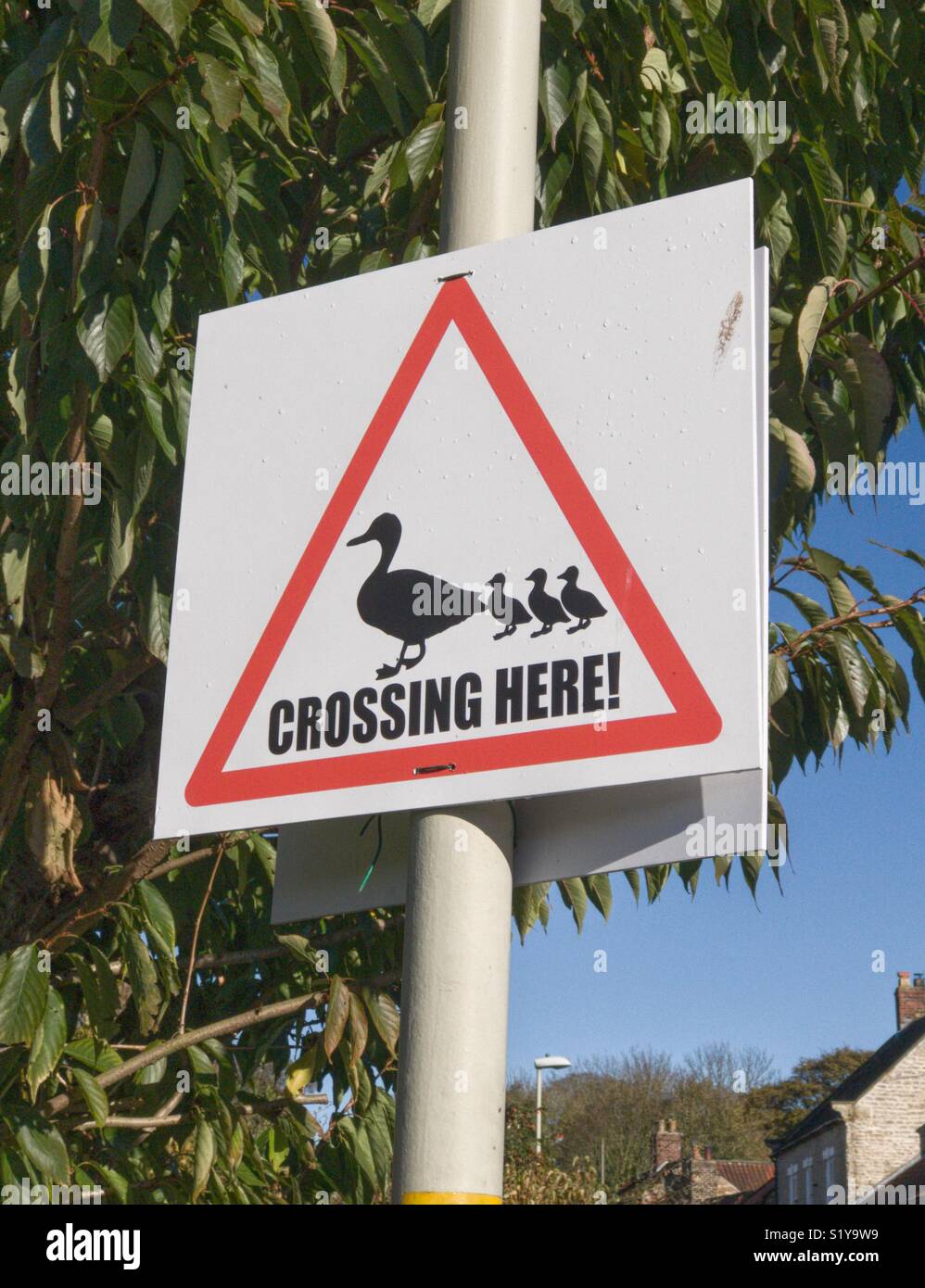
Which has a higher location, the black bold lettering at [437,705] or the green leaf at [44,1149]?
the black bold lettering at [437,705]

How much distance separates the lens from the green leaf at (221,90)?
3.59 meters

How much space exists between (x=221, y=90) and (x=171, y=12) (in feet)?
0.79

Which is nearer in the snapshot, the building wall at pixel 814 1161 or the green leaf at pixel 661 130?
the green leaf at pixel 661 130

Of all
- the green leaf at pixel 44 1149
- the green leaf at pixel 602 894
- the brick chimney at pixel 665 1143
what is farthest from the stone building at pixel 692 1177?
the green leaf at pixel 44 1149

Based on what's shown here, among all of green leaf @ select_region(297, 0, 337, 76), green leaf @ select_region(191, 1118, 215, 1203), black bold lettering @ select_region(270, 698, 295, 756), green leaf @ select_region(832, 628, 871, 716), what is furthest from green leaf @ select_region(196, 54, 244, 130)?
green leaf @ select_region(191, 1118, 215, 1203)

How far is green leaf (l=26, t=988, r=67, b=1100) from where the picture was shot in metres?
3.89

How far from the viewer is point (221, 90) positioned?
3.62 metres

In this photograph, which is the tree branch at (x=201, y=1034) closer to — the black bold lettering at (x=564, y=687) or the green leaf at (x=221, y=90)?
the green leaf at (x=221, y=90)

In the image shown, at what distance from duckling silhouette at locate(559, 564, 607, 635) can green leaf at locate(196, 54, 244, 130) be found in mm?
1984

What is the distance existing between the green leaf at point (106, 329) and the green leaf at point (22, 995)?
5.17 feet

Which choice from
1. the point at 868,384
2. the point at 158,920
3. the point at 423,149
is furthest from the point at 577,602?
the point at 158,920

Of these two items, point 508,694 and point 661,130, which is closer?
point 508,694

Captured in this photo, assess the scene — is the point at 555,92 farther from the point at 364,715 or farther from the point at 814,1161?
the point at 814,1161

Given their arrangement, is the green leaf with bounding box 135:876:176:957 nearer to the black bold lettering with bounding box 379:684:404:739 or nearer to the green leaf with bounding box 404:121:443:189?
the green leaf with bounding box 404:121:443:189
